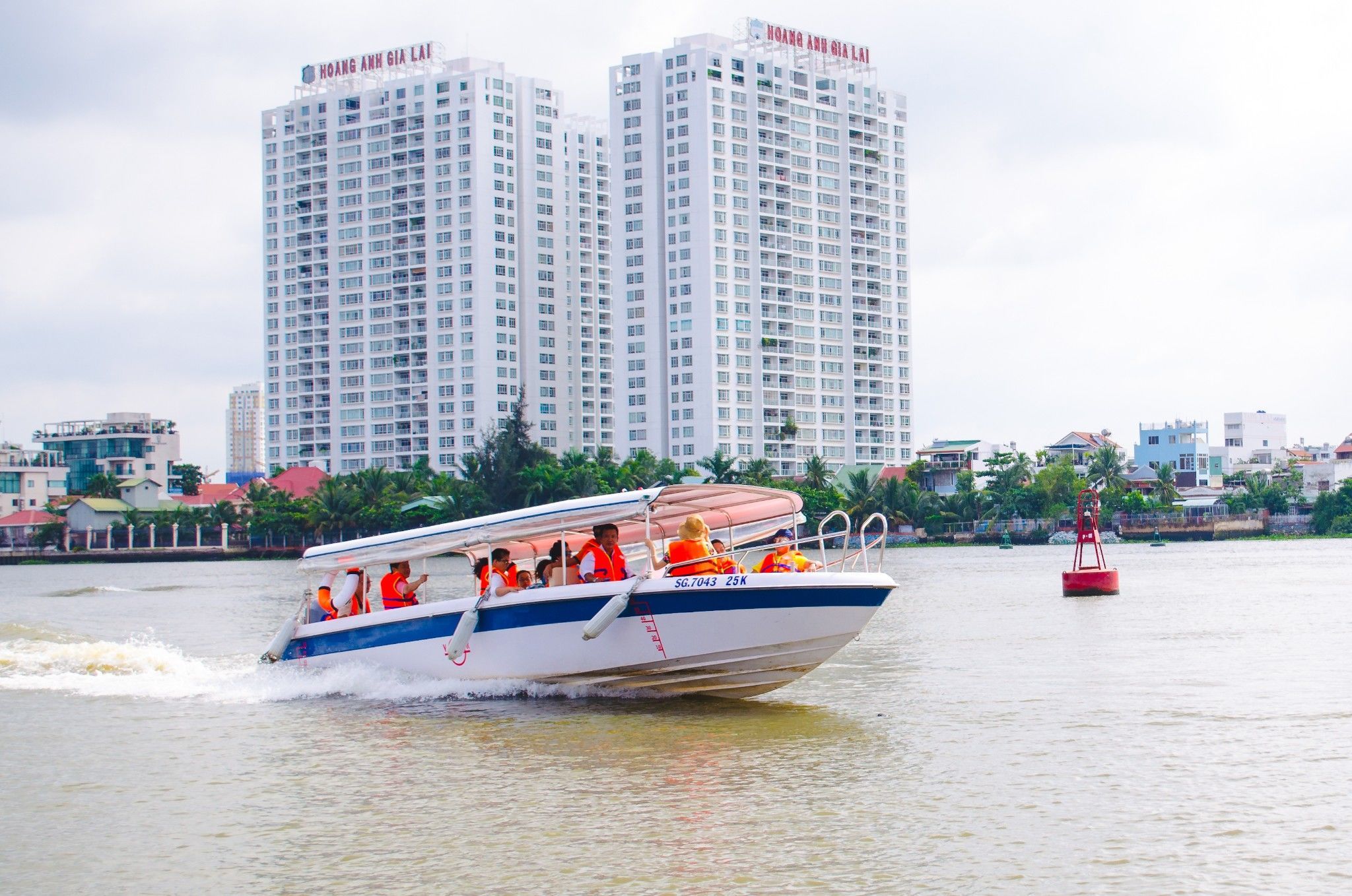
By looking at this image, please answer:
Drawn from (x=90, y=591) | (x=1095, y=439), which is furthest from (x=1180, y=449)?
(x=90, y=591)

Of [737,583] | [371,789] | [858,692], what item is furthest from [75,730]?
[858,692]

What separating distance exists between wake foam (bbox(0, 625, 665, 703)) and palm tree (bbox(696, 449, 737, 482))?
295ft

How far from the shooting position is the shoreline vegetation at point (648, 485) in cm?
11544

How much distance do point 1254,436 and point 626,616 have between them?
182149 millimetres

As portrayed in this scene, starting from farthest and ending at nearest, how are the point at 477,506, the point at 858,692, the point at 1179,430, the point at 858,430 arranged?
the point at 1179,430, the point at 858,430, the point at 477,506, the point at 858,692

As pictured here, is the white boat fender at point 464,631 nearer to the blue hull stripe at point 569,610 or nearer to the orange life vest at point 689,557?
the blue hull stripe at point 569,610

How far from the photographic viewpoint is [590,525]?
1812 centimetres

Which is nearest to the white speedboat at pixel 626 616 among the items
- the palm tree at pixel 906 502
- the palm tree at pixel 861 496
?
the palm tree at pixel 861 496

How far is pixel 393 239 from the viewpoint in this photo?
154 m

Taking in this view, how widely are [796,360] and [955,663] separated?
118m

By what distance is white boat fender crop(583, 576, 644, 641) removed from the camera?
17312 mm

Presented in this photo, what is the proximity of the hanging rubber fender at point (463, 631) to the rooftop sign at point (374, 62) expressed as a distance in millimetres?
143125

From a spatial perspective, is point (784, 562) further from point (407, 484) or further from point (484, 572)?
point (407, 484)

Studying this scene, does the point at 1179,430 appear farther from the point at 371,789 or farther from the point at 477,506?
the point at 371,789
